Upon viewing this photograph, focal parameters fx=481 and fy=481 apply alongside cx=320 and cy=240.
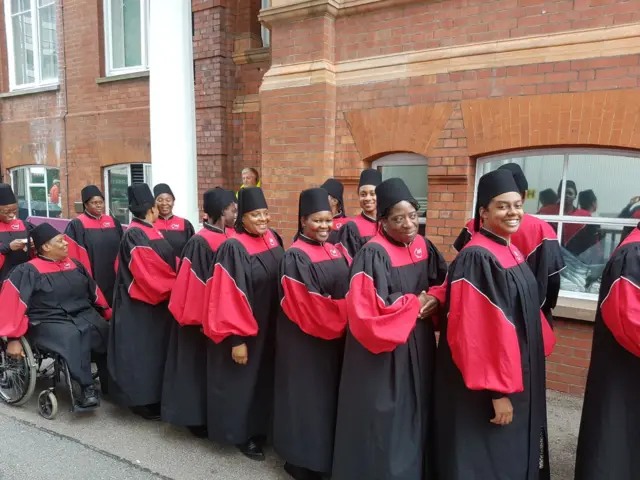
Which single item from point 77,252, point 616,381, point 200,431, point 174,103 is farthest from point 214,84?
point 616,381

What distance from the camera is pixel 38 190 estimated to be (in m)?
10.7

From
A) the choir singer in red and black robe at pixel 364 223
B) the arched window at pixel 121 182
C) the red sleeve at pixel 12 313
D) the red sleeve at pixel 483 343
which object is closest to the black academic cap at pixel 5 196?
the red sleeve at pixel 12 313

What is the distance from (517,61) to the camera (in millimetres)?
4676

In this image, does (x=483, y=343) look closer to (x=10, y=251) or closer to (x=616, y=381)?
(x=616, y=381)

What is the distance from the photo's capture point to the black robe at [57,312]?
4359 millimetres

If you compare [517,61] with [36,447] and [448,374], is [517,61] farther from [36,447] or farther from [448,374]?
[36,447]

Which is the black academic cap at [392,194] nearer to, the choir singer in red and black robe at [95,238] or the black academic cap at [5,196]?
the choir singer in red and black robe at [95,238]

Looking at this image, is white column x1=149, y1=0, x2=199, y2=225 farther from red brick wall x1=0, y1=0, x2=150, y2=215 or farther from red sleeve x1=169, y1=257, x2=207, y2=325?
red sleeve x1=169, y1=257, x2=207, y2=325

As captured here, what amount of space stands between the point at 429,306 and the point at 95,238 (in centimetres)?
464

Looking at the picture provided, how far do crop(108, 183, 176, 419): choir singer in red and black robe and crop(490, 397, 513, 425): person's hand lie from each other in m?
2.93

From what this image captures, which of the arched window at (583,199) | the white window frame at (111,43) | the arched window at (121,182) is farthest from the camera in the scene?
the arched window at (121,182)

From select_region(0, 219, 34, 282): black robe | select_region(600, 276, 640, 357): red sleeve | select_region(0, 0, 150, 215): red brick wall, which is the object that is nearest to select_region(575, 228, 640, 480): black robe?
select_region(600, 276, 640, 357): red sleeve

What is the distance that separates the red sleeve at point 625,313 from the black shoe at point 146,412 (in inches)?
155

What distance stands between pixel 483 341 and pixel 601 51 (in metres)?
3.22
